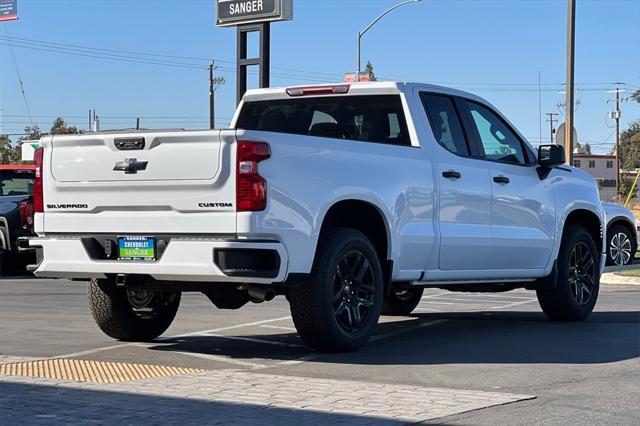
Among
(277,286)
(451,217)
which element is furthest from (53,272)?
(451,217)

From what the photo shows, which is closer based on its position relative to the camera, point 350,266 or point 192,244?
point 192,244

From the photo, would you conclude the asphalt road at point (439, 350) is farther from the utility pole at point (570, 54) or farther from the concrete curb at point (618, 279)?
the utility pole at point (570, 54)

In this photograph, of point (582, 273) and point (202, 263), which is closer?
point (202, 263)

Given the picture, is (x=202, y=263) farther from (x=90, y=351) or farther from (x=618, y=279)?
(x=618, y=279)

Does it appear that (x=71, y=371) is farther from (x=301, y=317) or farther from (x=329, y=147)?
(x=329, y=147)

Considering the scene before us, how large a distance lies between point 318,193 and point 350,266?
75 cm

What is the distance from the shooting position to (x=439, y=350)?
849 centimetres

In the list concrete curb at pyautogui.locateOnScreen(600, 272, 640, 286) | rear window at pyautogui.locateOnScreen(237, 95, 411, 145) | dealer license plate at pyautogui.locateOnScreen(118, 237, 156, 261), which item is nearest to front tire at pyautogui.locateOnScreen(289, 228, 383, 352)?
dealer license plate at pyautogui.locateOnScreen(118, 237, 156, 261)

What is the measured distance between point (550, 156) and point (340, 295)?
3215mm

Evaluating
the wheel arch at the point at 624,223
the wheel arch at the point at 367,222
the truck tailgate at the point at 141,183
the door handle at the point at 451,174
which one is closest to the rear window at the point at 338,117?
the door handle at the point at 451,174

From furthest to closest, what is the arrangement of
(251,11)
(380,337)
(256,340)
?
(251,11) → (380,337) → (256,340)

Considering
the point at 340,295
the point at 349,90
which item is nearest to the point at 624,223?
the point at 349,90

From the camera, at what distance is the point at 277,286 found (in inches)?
298

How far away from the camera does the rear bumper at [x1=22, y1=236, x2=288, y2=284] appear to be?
7.25 m
